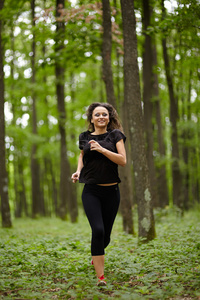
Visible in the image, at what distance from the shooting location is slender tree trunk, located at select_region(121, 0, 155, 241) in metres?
7.61

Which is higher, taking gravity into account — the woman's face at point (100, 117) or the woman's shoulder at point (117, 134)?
the woman's face at point (100, 117)

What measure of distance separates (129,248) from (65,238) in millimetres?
2643

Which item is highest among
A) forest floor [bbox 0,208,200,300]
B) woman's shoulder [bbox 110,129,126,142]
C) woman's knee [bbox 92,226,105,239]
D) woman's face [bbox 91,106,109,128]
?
woman's face [bbox 91,106,109,128]

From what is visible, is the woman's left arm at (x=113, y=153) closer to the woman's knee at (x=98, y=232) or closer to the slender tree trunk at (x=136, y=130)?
the woman's knee at (x=98, y=232)

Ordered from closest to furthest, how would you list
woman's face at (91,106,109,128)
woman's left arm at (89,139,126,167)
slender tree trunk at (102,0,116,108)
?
woman's left arm at (89,139,126,167) < woman's face at (91,106,109,128) < slender tree trunk at (102,0,116,108)

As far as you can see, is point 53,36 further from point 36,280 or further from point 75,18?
point 36,280

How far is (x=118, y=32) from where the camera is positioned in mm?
11633

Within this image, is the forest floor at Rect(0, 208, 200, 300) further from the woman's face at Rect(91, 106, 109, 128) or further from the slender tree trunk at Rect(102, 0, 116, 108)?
the slender tree trunk at Rect(102, 0, 116, 108)

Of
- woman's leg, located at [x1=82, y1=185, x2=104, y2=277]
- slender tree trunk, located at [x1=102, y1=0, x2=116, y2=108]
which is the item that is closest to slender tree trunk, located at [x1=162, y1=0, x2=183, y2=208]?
slender tree trunk, located at [x1=102, y1=0, x2=116, y2=108]

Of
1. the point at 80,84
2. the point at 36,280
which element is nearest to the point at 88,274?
the point at 36,280

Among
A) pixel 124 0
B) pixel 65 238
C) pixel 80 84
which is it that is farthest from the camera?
pixel 80 84

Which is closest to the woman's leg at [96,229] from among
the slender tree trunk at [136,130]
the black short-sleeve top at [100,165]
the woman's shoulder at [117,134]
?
the black short-sleeve top at [100,165]

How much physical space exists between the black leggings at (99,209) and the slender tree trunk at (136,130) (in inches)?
103

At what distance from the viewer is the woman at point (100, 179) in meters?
4.70
